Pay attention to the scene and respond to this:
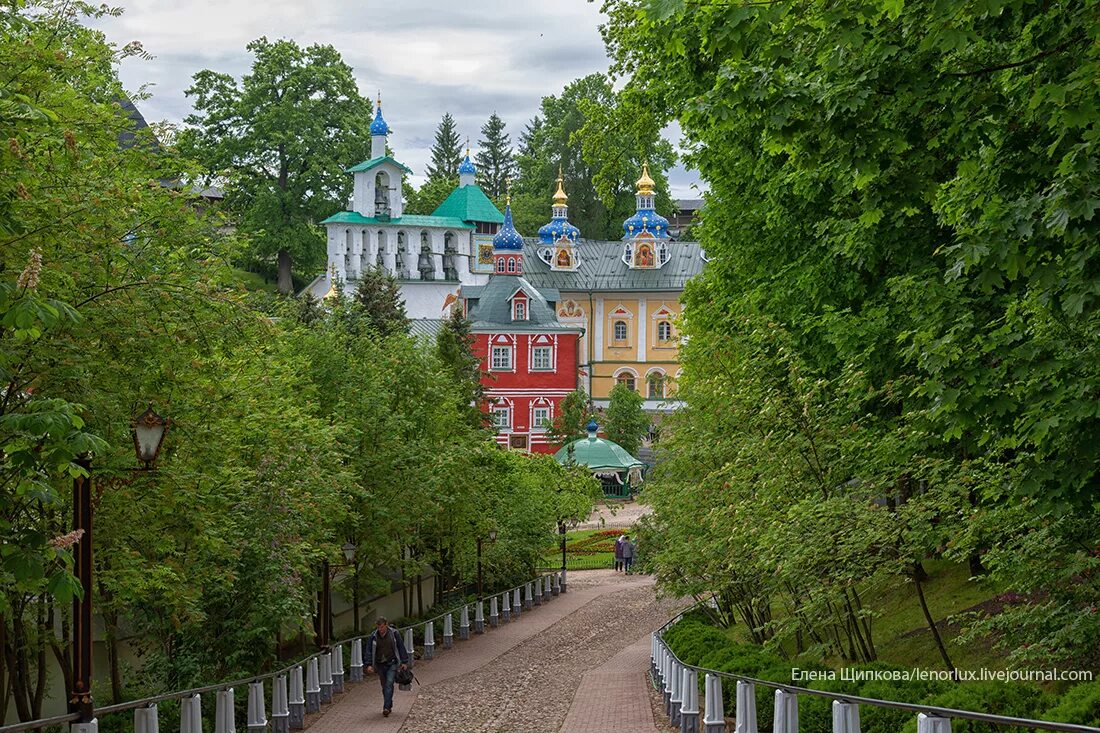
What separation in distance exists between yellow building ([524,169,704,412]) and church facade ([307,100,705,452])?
0.22ft

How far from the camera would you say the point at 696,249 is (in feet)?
292

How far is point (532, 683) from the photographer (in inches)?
907

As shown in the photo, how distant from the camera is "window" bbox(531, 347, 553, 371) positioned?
78.4 m

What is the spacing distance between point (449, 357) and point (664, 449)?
25.0 metres

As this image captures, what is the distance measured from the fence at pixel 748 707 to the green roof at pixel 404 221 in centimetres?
6706

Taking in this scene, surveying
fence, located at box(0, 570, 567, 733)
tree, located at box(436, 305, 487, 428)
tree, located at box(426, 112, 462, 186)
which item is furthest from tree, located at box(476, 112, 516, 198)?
fence, located at box(0, 570, 567, 733)

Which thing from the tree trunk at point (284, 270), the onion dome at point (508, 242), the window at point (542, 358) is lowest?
the window at point (542, 358)

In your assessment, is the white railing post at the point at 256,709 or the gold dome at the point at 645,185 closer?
the white railing post at the point at 256,709

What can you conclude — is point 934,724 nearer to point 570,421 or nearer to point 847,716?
point 847,716

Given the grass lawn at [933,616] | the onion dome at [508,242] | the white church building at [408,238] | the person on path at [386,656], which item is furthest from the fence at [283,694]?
the white church building at [408,238]

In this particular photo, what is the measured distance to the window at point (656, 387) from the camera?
8230cm

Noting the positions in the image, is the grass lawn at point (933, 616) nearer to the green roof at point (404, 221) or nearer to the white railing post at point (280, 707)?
the white railing post at point (280, 707)

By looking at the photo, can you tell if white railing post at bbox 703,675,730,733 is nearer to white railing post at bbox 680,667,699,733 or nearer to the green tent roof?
white railing post at bbox 680,667,699,733

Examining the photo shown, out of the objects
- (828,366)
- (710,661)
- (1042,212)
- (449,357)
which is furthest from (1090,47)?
(449,357)
